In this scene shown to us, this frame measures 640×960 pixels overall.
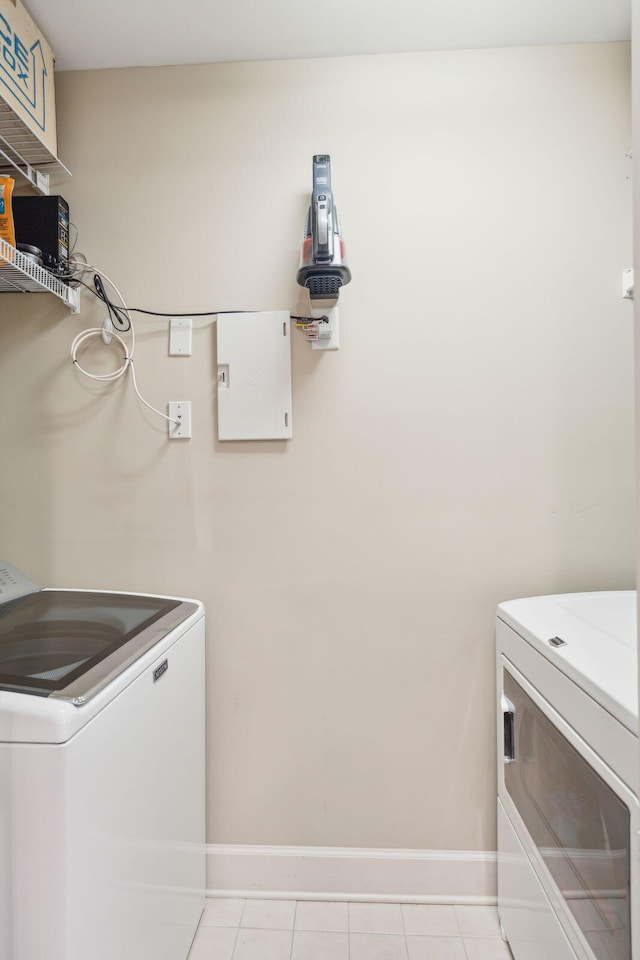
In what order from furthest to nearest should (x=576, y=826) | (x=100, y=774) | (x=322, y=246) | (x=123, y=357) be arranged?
(x=123, y=357) < (x=322, y=246) < (x=576, y=826) < (x=100, y=774)

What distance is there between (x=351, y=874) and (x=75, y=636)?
3.74ft

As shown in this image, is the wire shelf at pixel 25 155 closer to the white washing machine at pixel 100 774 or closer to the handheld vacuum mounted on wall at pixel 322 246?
the handheld vacuum mounted on wall at pixel 322 246

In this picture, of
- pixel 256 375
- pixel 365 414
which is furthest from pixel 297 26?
pixel 365 414

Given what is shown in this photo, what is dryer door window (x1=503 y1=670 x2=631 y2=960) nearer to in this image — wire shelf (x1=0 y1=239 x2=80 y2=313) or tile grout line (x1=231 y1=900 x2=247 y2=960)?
tile grout line (x1=231 y1=900 x2=247 y2=960)

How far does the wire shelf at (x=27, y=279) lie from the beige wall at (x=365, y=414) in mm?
58

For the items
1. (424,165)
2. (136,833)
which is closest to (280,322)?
(424,165)

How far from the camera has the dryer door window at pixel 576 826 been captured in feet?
2.66

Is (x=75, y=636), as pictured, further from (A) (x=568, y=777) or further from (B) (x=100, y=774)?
(A) (x=568, y=777)

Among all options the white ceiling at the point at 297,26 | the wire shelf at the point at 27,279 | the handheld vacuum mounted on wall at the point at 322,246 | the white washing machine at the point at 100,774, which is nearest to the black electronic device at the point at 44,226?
the wire shelf at the point at 27,279

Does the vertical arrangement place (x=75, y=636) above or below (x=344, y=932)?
above

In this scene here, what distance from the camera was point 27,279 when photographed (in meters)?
1.44

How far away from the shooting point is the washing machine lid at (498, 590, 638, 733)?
834mm

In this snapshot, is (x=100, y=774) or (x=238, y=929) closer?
(x=100, y=774)

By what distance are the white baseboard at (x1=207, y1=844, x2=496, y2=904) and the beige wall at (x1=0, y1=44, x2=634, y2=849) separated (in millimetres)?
45
